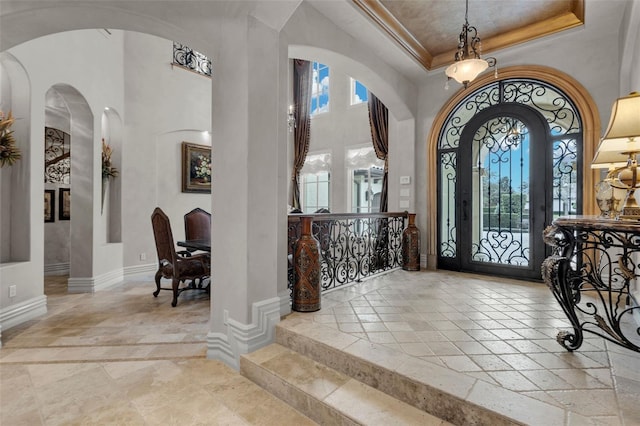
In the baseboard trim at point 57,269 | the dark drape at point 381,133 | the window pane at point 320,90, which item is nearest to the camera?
the baseboard trim at point 57,269

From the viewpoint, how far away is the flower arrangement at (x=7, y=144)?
310 centimetres

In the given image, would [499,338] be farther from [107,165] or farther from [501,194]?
[107,165]

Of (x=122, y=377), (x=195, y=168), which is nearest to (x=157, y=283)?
(x=122, y=377)

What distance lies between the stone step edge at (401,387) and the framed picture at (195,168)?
4.90 m

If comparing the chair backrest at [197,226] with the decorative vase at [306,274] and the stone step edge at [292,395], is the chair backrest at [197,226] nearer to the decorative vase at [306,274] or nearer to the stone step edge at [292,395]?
the decorative vase at [306,274]

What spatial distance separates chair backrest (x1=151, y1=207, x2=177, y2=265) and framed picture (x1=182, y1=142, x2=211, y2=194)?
2.45 m

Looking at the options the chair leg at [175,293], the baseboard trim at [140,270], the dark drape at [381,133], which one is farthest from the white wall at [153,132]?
the dark drape at [381,133]

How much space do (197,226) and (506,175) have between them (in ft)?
15.8

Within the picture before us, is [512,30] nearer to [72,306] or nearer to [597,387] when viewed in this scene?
[597,387]

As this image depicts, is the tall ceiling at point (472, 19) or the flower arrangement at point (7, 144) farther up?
the tall ceiling at point (472, 19)

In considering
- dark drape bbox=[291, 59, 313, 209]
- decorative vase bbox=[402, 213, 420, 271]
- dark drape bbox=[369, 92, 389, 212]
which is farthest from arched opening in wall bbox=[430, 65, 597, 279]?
dark drape bbox=[291, 59, 313, 209]

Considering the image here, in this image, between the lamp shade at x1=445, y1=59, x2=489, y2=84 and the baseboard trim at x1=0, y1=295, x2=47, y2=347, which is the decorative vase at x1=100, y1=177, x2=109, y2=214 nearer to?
the baseboard trim at x1=0, y1=295, x2=47, y2=347

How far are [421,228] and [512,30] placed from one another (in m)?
2.90

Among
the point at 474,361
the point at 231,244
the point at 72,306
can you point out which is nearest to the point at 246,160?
the point at 231,244
